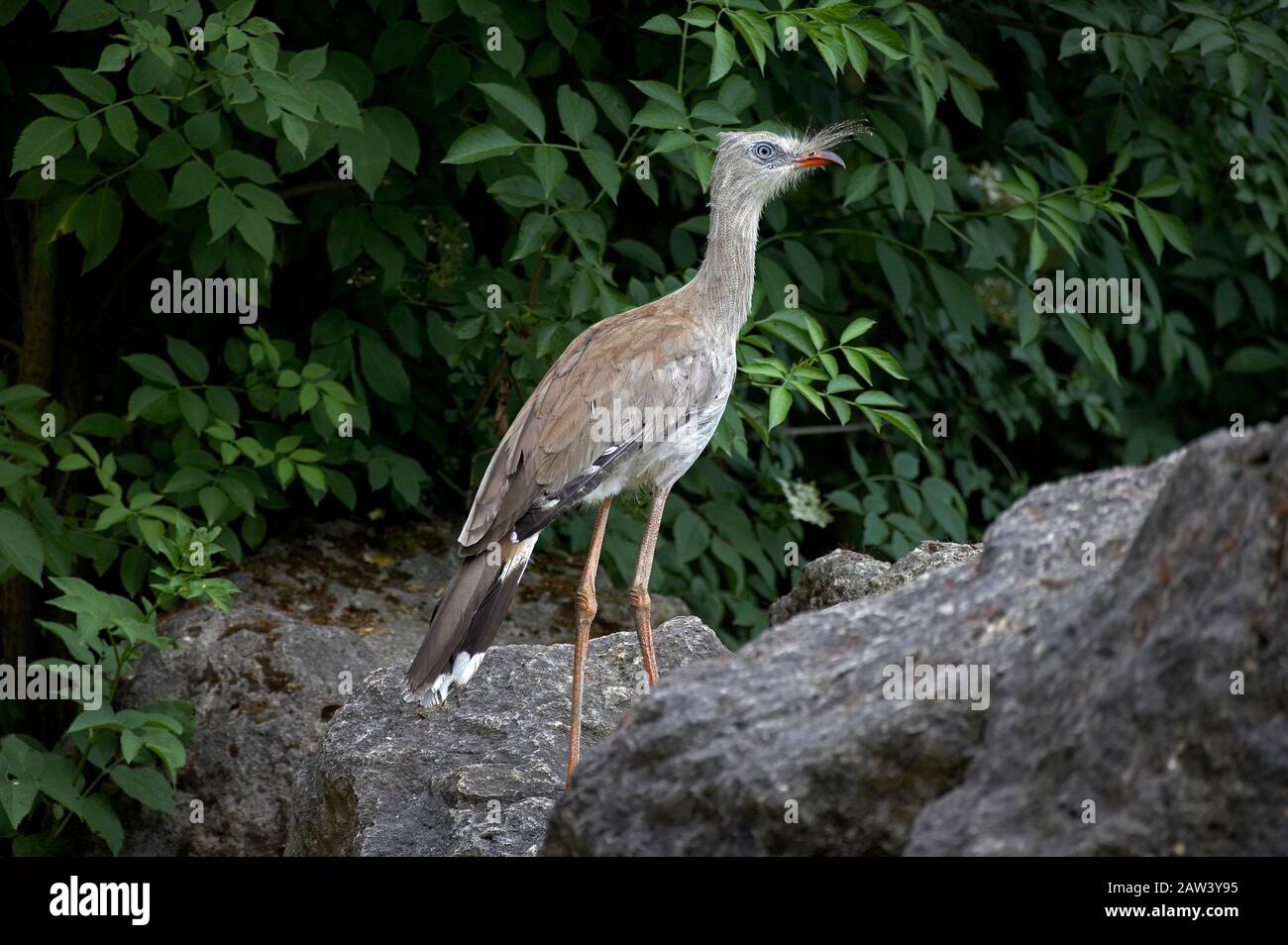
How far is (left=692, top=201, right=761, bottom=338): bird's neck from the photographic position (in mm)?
5234

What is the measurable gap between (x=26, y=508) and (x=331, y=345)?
1262 millimetres

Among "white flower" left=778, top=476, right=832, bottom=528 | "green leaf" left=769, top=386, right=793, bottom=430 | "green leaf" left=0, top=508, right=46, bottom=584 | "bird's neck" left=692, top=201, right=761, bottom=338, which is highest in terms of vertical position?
"bird's neck" left=692, top=201, right=761, bottom=338

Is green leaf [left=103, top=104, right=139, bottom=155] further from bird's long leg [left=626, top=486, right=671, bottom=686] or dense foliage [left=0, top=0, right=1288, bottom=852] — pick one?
bird's long leg [left=626, top=486, right=671, bottom=686]

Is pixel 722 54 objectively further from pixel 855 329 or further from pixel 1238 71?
pixel 1238 71

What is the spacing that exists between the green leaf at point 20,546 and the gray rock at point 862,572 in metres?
2.55

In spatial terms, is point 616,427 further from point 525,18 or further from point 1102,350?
point 1102,350

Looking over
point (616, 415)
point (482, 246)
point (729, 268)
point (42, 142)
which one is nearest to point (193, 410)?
point (42, 142)

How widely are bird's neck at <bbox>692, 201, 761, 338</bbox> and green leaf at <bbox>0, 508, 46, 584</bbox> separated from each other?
2309 mm

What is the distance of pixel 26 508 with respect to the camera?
5.54 m

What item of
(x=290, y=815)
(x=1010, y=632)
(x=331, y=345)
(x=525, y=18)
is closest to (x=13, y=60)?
(x=331, y=345)

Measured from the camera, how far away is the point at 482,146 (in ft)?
16.8

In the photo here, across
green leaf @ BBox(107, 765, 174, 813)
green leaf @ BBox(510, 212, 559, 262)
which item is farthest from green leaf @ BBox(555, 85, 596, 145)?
green leaf @ BBox(107, 765, 174, 813)

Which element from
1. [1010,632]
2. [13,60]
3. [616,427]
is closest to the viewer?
[1010,632]

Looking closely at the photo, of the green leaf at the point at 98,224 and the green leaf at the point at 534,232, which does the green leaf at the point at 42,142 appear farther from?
the green leaf at the point at 534,232
